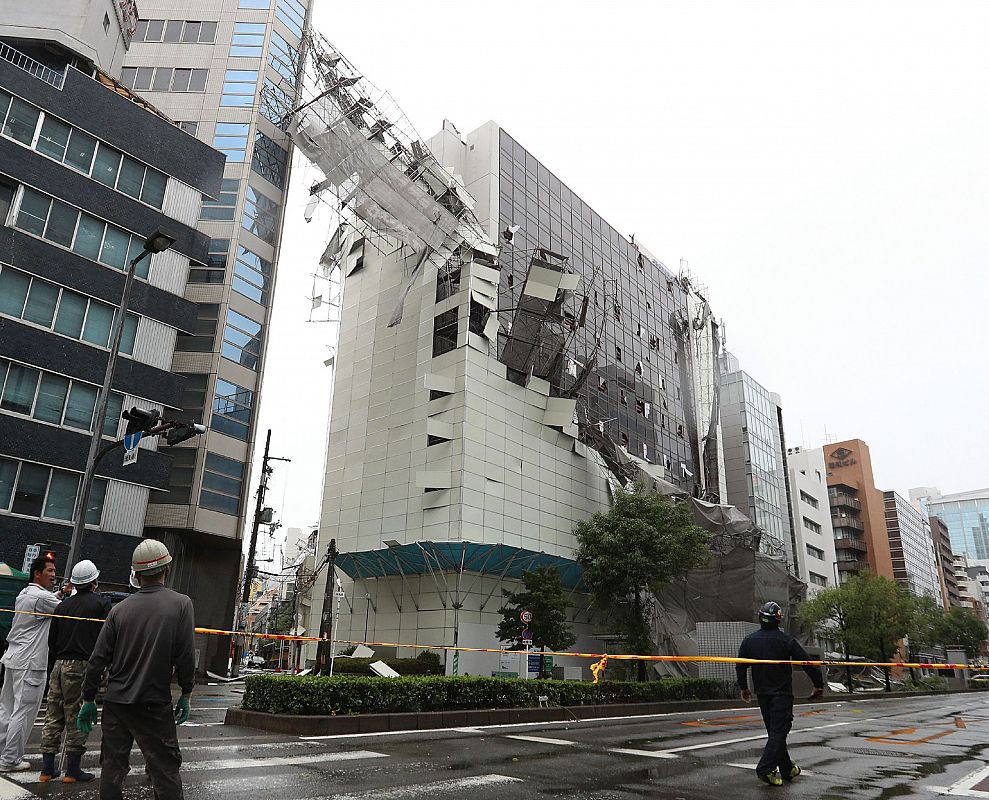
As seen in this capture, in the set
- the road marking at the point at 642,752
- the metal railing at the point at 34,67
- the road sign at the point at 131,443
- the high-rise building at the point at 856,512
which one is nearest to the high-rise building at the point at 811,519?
Result: the high-rise building at the point at 856,512

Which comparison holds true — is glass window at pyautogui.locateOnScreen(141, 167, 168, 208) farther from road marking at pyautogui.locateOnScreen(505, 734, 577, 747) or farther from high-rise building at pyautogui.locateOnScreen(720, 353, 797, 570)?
high-rise building at pyautogui.locateOnScreen(720, 353, 797, 570)

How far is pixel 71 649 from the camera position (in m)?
6.73

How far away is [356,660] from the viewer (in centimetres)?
2478

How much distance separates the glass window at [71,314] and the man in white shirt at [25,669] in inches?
→ 725

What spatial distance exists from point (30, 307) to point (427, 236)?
590 inches

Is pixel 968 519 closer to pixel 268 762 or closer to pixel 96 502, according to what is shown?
pixel 96 502

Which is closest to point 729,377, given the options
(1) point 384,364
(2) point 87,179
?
A: (1) point 384,364

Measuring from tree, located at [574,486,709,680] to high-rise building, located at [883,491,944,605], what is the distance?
62173mm

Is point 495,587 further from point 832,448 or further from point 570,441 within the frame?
point 832,448

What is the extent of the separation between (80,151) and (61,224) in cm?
299

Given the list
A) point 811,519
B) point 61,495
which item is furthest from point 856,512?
point 61,495

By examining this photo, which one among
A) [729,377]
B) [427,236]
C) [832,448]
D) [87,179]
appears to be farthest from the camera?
[832,448]

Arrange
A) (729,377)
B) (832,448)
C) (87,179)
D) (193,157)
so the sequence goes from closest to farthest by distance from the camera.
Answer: (87,179), (193,157), (729,377), (832,448)

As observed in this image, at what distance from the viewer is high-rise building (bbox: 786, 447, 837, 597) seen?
6438 cm
